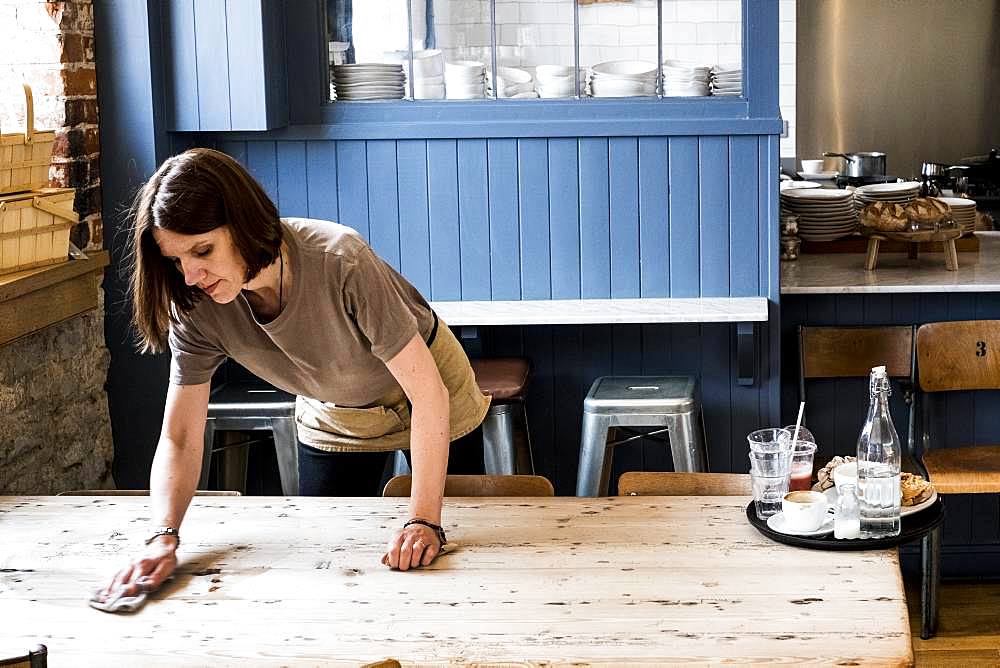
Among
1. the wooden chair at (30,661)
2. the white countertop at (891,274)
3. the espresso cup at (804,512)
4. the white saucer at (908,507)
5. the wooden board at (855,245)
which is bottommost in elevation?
the white saucer at (908,507)

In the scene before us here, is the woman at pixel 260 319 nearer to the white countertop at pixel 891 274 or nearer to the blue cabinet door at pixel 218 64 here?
the blue cabinet door at pixel 218 64

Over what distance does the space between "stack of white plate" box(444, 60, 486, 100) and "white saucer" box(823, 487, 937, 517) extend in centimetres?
194

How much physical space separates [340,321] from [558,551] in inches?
21.9

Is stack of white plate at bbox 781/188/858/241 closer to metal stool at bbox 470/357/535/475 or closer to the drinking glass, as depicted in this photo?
metal stool at bbox 470/357/535/475

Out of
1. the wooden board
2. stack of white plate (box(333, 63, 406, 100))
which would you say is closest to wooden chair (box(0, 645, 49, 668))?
stack of white plate (box(333, 63, 406, 100))

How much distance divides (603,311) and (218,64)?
1.30m

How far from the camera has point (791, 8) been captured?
22.6 ft

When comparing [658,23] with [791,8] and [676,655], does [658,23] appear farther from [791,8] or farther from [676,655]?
[791,8]

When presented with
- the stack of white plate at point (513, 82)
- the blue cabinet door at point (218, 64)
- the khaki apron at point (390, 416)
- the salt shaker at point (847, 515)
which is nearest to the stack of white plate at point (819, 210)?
the stack of white plate at point (513, 82)

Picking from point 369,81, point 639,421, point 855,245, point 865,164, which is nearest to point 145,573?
point 639,421

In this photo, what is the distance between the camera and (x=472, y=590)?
2031 mm

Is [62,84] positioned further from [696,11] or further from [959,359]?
[959,359]

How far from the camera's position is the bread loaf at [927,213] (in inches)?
161

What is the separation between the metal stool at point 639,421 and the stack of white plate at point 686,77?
34.0 inches
